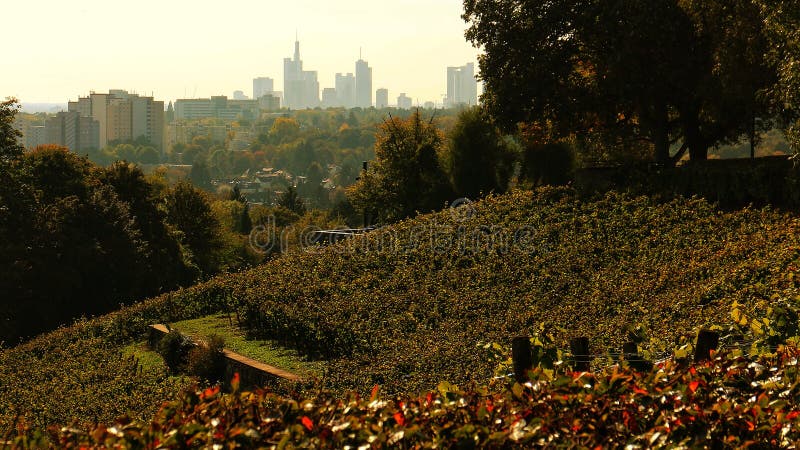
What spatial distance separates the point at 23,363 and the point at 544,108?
14859 mm

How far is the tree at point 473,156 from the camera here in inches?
1442

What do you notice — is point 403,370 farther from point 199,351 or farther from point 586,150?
point 586,150

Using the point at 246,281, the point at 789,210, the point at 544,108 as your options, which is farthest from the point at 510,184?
the point at 789,210

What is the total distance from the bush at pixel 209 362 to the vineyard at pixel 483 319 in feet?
1.50

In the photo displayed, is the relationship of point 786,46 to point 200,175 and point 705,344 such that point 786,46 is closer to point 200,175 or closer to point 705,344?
point 705,344

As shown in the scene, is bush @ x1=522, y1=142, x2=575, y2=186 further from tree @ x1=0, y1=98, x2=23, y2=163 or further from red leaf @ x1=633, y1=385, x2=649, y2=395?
red leaf @ x1=633, y1=385, x2=649, y2=395

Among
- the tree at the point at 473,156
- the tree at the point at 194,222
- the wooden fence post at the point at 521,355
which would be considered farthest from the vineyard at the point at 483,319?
the tree at the point at 194,222

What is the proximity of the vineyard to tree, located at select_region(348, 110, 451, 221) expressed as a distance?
14.1m

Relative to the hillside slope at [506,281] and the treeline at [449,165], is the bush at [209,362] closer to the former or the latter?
the hillside slope at [506,281]

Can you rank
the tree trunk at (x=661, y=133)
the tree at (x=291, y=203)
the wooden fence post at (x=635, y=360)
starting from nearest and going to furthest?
the wooden fence post at (x=635, y=360) → the tree trunk at (x=661, y=133) → the tree at (x=291, y=203)

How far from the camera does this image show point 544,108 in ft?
79.8

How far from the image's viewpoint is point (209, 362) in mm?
17734

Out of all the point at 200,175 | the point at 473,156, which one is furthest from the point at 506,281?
the point at 200,175

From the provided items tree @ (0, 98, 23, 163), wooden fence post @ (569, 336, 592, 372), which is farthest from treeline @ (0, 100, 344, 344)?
wooden fence post @ (569, 336, 592, 372)
